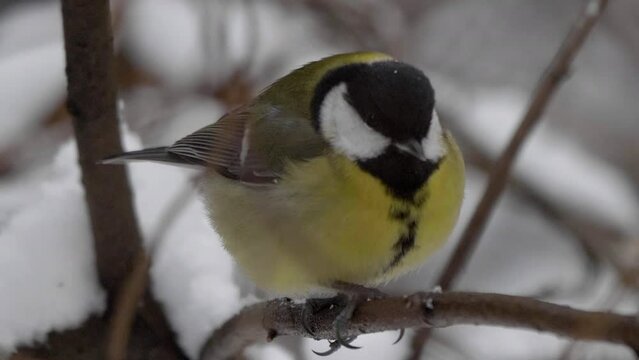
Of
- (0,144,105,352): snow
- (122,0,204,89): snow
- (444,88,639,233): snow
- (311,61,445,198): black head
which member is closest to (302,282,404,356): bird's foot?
(311,61,445,198): black head

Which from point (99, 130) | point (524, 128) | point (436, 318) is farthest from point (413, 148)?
point (99, 130)

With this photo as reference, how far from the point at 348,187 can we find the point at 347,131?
115 millimetres

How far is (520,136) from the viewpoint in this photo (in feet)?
5.01

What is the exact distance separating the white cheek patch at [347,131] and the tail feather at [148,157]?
0.31 m

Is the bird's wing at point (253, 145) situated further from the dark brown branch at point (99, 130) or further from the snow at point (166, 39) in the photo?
the snow at point (166, 39)

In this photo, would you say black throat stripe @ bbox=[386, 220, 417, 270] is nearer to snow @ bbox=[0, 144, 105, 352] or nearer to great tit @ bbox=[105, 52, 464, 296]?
great tit @ bbox=[105, 52, 464, 296]

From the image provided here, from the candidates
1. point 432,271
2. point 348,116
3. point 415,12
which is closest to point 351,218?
point 348,116

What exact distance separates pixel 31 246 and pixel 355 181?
2.02ft

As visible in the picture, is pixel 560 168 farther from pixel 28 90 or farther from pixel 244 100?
pixel 28 90

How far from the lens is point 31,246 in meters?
1.61

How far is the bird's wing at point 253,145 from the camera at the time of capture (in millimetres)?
1464

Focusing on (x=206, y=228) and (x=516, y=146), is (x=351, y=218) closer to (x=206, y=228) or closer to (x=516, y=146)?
(x=516, y=146)

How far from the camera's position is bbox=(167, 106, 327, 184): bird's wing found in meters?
1.46

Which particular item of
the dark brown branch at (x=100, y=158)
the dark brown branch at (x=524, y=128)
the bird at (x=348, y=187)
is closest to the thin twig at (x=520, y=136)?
the dark brown branch at (x=524, y=128)
